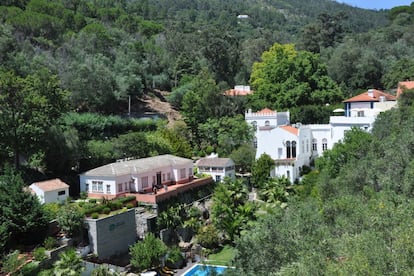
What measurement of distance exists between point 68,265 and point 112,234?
178 inches

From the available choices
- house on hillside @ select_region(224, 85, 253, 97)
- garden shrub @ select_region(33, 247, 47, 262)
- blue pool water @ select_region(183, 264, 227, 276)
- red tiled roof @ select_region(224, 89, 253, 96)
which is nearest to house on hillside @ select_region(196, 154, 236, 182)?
blue pool water @ select_region(183, 264, 227, 276)

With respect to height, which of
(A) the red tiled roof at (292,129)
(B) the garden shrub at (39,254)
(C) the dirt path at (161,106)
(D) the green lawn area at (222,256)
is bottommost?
(D) the green lawn area at (222,256)

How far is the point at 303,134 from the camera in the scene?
37.8 meters

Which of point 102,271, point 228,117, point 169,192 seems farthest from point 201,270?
point 228,117

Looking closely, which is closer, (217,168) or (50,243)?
(50,243)

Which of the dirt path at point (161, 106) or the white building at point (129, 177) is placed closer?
the white building at point (129, 177)

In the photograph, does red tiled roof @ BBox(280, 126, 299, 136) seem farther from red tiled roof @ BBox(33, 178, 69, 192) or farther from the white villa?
red tiled roof @ BBox(33, 178, 69, 192)

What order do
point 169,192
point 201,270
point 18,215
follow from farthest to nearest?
point 169,192 → point 201,270 → point 18,215

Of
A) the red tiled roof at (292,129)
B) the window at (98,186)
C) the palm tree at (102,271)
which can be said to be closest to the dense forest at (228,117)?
the window at (98,186)

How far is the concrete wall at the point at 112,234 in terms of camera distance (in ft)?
80.2

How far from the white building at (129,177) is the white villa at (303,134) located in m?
8.62

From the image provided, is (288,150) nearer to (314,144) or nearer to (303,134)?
(303,134)

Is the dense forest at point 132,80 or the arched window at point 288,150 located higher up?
the dense forest at point 132,80

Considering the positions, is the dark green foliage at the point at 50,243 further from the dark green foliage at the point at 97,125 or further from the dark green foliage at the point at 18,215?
the dark green foliage at the point at 97,125
